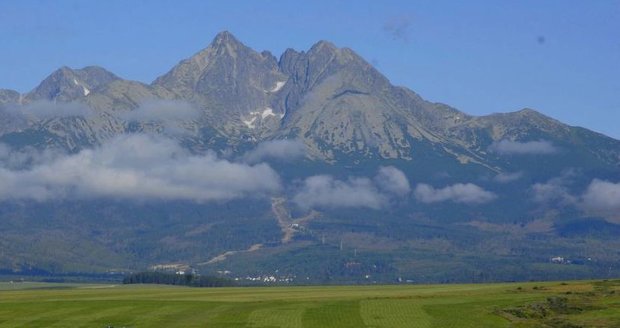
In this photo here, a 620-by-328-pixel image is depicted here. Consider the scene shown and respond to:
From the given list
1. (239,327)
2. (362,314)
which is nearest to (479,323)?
(362,314)

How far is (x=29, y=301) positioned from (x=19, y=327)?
2157 inches

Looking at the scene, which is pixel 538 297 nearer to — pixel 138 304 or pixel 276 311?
pixel 276 311

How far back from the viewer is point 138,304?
595 ft

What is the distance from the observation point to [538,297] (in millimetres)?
186125

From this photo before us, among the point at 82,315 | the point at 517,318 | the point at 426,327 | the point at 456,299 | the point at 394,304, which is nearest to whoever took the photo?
the point at 426,327

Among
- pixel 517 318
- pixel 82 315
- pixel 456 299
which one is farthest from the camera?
pixel 456 299

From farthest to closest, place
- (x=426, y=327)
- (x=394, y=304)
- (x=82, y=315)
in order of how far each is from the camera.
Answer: (x=394, y=304)
(x=82, y=315)
(x=426, y=327)

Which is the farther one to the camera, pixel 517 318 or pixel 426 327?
pixel 517 318

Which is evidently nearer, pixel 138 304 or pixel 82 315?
pixel 82 315

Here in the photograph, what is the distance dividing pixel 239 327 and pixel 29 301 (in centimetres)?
6793

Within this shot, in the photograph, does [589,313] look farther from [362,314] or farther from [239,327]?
[239,327]

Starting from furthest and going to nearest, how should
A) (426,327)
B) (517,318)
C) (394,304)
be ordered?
(394,304) → (517,318) → (426,327)

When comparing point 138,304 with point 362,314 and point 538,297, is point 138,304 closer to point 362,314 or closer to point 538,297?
point 362,314

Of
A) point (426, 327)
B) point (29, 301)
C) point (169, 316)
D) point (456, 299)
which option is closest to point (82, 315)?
point (169, 316)
